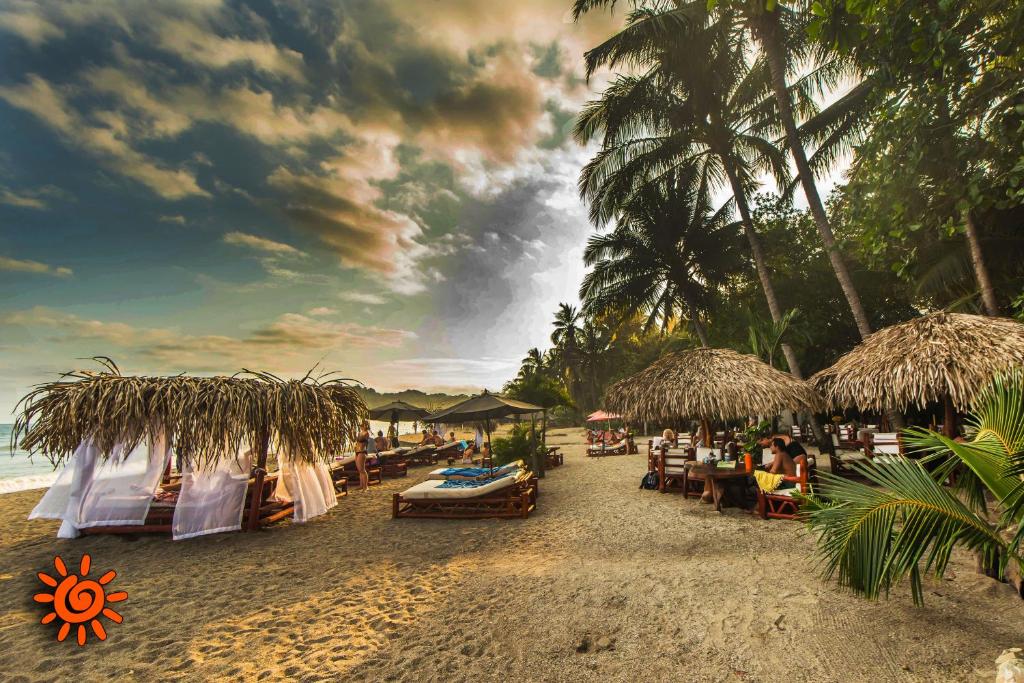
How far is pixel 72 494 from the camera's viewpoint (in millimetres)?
6918

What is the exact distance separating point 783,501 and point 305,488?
862 cm

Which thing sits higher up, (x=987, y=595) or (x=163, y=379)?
(x=163, y=379)

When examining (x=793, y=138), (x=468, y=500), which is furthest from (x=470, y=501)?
(x=793, y=138)

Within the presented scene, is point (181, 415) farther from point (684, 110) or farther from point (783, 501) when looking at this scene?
point (684, 110)

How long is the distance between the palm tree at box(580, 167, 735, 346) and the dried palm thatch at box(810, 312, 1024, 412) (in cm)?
942

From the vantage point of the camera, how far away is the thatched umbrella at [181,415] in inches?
262

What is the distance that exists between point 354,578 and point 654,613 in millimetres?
3647

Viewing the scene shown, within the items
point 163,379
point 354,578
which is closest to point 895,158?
point 354,578

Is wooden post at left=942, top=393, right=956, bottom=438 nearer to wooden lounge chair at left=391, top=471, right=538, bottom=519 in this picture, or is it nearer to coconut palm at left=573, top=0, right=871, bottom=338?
coconut palm at left=573, top=0, right=871, bottom=338

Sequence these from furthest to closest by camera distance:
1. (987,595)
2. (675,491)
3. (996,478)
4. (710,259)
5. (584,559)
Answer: (710,259) → (675,491) → (584,559) → (987,595) → (996,478)

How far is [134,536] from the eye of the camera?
707 centimetres

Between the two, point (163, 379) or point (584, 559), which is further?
point (163, 379)

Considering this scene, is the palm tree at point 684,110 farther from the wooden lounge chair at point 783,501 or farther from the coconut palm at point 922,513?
the coconut palm at point 922,513

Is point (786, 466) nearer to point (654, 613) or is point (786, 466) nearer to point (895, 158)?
point (654, 613)
